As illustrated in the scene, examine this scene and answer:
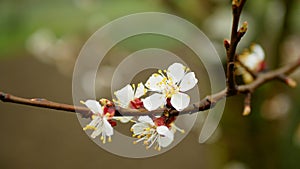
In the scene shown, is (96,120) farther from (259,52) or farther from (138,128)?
(259,52)

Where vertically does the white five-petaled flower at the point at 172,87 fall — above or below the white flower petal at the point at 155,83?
below

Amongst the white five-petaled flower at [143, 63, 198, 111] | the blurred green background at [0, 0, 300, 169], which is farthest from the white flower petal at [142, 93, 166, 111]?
the blurred green background at [0, 0, 300, 169]

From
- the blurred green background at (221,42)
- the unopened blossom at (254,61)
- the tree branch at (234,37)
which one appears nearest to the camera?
the tree branch at (234,37)

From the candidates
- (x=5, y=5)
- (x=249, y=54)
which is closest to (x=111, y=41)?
(x=5, y=5)

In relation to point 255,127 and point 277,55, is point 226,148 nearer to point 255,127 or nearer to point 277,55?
point 255,127

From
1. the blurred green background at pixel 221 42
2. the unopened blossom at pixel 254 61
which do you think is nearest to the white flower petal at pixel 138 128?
the unopened blossom at pixel 254 61

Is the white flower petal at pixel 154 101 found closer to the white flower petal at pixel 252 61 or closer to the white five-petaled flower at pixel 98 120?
the white five-petaled flower at pixel 98 120

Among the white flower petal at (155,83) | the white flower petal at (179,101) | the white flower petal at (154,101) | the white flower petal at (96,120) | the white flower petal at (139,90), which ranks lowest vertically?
the white flower petal at (179,101)
